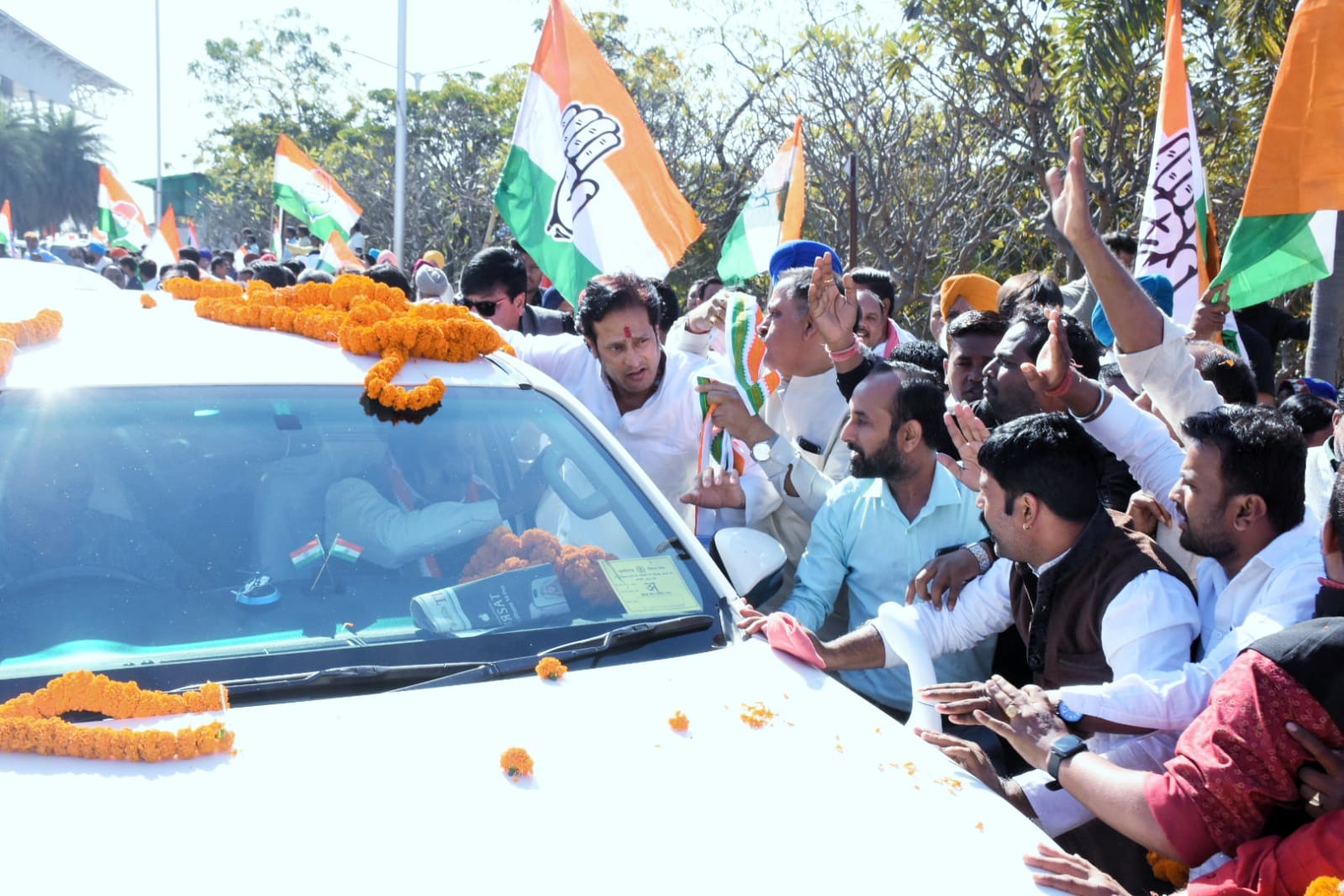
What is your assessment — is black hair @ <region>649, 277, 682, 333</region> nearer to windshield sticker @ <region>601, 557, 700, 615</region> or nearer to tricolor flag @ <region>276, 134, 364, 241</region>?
windshield sticker @ <region>601, 557, 700, 615</region>

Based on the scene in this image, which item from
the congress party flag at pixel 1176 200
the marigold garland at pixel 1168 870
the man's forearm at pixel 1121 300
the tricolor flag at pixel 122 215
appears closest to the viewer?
the marigold garland at pixel 1168 870

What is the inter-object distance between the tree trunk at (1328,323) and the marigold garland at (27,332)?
6.07 m

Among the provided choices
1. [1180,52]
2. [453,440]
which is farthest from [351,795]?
[1180,52]

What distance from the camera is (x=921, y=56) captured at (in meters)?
13.3

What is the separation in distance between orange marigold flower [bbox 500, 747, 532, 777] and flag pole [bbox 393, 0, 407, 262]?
16044mm

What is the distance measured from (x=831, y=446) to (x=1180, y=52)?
305 cm

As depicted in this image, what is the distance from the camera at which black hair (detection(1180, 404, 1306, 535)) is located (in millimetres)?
2752

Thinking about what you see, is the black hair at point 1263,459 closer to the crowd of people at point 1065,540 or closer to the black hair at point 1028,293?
the crowd of people at point 1065,540

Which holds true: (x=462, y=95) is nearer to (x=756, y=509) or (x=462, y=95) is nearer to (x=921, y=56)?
(x=921, y=56)

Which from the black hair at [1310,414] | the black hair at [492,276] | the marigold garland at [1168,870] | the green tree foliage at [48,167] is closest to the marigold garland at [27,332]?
the marigold garland at [1168,870]

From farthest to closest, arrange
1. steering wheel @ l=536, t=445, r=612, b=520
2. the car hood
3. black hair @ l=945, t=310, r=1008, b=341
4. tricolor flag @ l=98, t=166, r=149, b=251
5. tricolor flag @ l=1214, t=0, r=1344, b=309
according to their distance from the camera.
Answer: tricolor flag @ l=98, t=166, r=149, b=251
black hair @ l=945, t=310, r=1008, b=341
tricolor flag @ l=1214, t=0, r=1344, b=309
steering wheel @ l=536, t=445, r=612, b=520
the car hood

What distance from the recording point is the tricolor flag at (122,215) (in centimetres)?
2016

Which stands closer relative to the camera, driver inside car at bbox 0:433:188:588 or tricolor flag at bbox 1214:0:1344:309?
driver inside car at bbox 0:433:188:588

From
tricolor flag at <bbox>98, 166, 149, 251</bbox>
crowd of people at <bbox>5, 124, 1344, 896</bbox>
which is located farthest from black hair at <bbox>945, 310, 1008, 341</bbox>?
tricolor flag at <bbox>98, 166, 149, 251</bbox>
